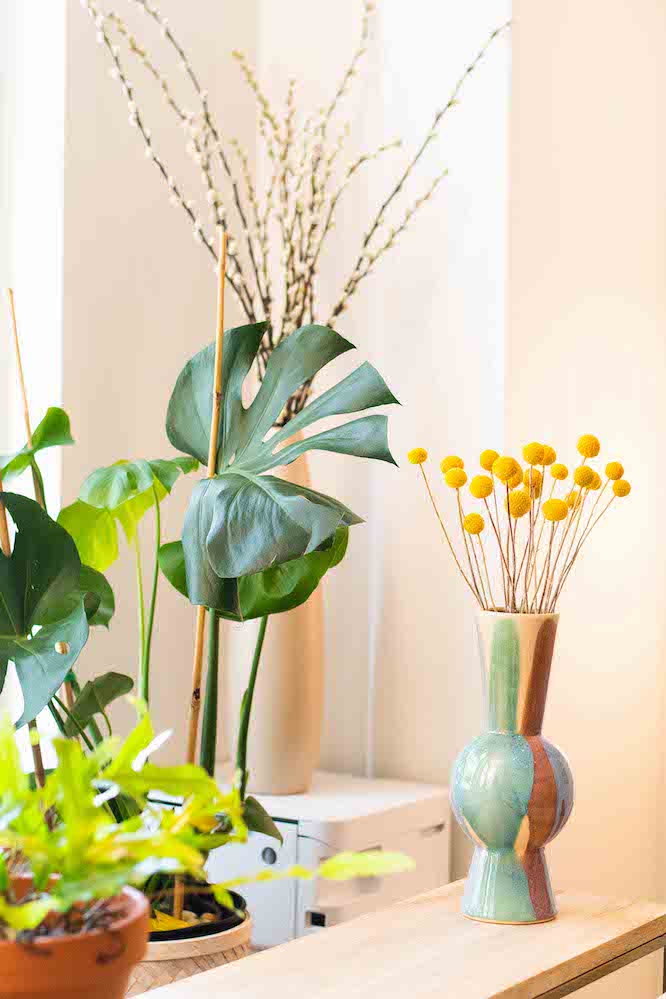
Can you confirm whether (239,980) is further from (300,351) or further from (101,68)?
(101,68)

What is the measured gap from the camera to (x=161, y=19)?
2.37 m

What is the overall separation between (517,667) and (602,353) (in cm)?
108

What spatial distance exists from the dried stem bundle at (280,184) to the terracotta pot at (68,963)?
141 cm

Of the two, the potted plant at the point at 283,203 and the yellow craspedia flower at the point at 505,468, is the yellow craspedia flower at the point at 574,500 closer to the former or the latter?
the yellow craspedia flower at the point at 505,468

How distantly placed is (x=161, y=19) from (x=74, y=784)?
183 centimetres

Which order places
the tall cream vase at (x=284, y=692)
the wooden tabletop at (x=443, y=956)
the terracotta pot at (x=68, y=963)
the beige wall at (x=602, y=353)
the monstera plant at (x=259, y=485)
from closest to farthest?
the terracotta pot at (x=68, y=963) → the wooden tabletop at (x=443, y=956) → the monstera plant at (x=259, y=485) → the tall cream vase at (x=284, y=692) → the beige wall at (x=602, y=353)

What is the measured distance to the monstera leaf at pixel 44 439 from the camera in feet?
5.79

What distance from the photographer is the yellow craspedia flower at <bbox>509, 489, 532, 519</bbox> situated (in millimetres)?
1666

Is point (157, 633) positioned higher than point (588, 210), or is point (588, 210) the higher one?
point (588, 210)

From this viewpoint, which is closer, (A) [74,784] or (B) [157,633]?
(A) [74,784]

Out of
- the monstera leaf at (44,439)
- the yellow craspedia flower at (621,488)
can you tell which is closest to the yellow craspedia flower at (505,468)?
the yellow craspedia flower at (621,488)

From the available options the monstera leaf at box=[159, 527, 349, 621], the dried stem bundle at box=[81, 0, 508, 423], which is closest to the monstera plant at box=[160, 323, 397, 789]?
the monstera leaf at box=[159, 527, 349, 621]

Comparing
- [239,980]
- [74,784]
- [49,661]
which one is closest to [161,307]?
[49,661]

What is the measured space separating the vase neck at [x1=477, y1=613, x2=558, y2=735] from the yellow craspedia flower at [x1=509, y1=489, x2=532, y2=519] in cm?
13
